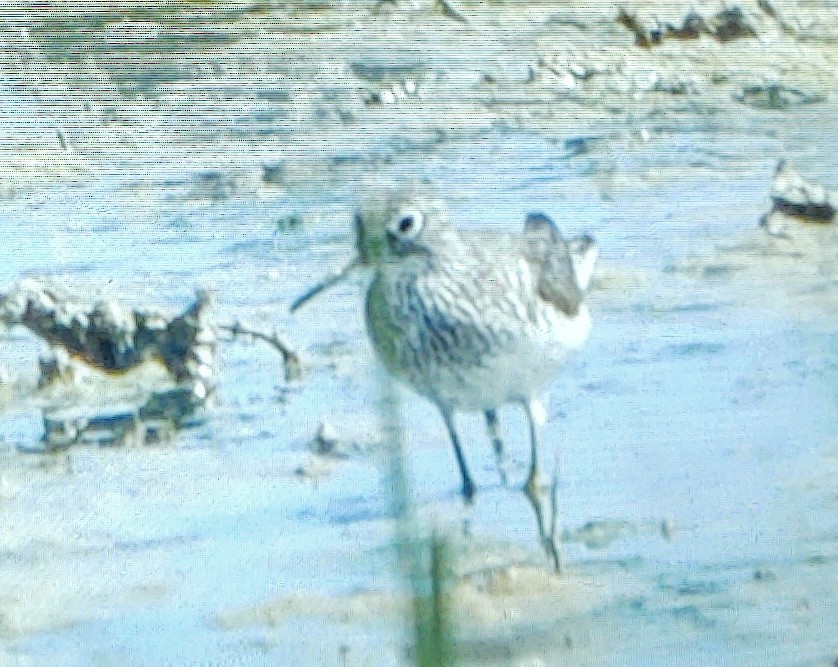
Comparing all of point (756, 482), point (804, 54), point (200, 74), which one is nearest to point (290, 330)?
point (200, 74)

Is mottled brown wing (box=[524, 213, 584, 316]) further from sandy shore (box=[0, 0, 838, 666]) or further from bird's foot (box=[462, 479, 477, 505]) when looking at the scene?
bird's foot (box=[462, 479, 477, 505])

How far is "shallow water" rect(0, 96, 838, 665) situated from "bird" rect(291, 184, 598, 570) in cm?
2

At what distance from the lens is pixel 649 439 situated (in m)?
1.99

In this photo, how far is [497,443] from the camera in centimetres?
200

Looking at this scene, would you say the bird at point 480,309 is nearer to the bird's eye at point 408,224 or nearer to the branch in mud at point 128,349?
the bird's eye at point 408,224

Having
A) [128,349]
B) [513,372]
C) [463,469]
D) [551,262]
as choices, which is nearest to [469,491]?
[463,469]

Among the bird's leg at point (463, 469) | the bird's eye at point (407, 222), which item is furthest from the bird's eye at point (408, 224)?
the bird's leg at point (463, 469)

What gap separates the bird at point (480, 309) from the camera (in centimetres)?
195

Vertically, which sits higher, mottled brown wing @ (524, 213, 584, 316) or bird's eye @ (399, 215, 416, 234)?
bird's eye @ (399, 215, 416, 234)

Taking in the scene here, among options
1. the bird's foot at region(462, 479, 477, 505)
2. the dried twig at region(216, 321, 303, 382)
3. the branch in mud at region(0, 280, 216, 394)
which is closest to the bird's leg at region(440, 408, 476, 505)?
the bird's foot at region(462, 479, 477, 505)

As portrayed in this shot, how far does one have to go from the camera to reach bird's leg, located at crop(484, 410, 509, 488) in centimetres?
197

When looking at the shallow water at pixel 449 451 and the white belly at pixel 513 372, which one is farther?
the white belly at pixel 513 372

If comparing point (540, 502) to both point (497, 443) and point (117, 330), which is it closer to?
point (497, 443)

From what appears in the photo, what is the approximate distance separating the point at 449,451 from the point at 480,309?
0.73ft
